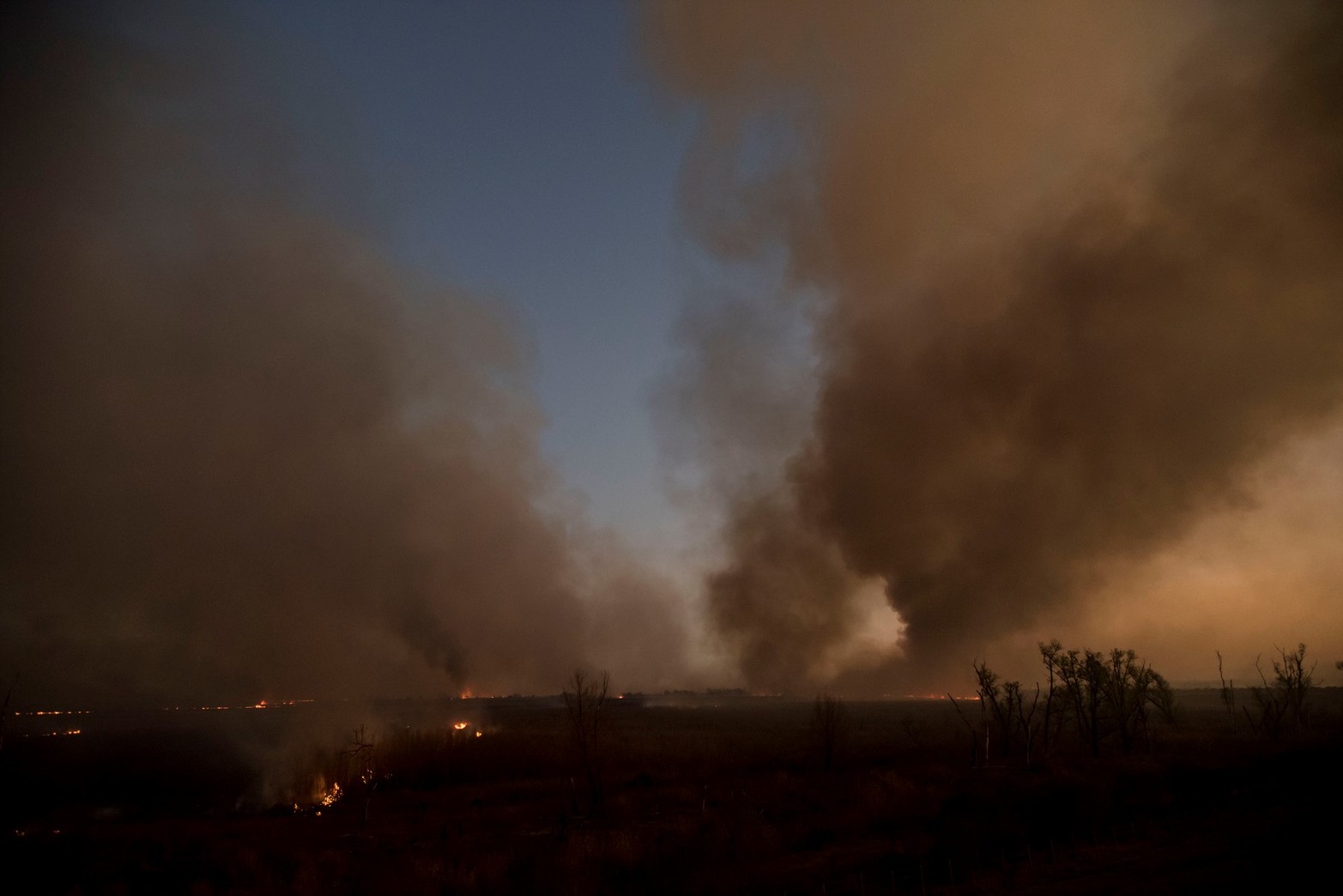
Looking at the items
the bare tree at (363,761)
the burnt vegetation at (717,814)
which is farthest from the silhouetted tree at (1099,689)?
the bare tree at (363,761)

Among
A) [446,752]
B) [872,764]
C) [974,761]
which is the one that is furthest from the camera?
[446,752]

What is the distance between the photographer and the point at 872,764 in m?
58.8

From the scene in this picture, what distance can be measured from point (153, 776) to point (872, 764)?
94291mm

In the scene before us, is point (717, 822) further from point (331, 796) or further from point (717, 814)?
point (331, 796)

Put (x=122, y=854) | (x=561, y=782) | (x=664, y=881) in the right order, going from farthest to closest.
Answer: (x=561, y=782), (x=122, y=854), (x=664, y=881)

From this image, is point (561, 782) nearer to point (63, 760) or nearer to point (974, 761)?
point (974, 761)

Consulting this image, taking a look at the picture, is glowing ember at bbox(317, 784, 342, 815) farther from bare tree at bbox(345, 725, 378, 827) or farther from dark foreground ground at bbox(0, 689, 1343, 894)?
bare tree at bbox(345, 725, 378, 827)

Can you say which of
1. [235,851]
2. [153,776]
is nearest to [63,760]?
[153,776]

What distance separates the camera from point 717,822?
1363 inches

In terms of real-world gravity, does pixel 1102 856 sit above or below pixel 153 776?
above

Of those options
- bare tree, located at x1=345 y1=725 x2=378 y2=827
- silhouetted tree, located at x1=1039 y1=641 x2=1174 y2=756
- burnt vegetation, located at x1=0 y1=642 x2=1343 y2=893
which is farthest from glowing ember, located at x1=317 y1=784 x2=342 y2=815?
silhouetted tree, located at x1=1039 y1=641 x2=1174 y2=756

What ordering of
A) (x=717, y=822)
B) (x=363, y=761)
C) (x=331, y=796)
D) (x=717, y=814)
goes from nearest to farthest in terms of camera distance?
(x=717, y=822) → (x=717, y=814) → (x=331, y=796) → (x=363, y=761)

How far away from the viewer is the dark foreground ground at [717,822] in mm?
23922

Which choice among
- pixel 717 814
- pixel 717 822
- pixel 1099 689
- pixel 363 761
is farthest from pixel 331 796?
pixel 1099 689
